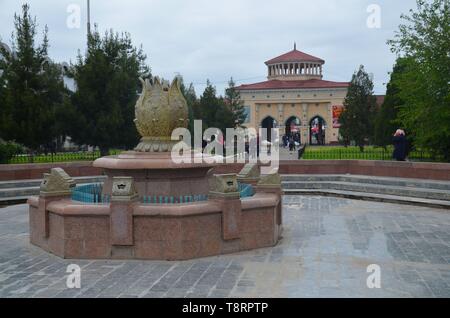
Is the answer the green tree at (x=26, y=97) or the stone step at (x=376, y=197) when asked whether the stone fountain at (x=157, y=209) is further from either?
the green tree at (x=26, y=97)

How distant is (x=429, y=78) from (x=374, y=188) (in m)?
6.91

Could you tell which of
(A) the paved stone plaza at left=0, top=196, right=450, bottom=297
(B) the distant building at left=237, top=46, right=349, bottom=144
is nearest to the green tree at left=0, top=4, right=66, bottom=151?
(A) the paved stone plaza at left=0, top=196, right=450, bottom=297

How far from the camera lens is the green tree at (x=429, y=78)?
67.5ft

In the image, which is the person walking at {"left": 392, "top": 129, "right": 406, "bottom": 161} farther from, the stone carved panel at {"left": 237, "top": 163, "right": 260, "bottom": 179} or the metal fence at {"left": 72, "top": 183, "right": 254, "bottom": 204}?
the metal fence at {"left": 72, "top": 183, "right": 254, "bottom": 204}

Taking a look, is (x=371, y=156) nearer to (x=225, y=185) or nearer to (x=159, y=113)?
(x=159, y=113)

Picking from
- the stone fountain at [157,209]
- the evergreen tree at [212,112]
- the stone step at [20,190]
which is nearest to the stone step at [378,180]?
the stone fountain at [157,209]

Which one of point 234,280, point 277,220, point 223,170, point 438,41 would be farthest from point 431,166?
point 234,280

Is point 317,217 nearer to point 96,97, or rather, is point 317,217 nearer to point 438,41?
point 438,41

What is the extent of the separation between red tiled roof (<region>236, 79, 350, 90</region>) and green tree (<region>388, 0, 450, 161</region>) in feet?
156

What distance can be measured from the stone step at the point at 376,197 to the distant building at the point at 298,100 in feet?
170

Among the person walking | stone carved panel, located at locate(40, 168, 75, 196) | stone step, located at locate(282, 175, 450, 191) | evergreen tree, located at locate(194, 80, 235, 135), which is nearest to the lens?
stone carved panel, located at locate(40, 168, 75, 196)

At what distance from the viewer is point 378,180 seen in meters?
18.0

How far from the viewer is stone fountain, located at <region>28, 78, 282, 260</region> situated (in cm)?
847
